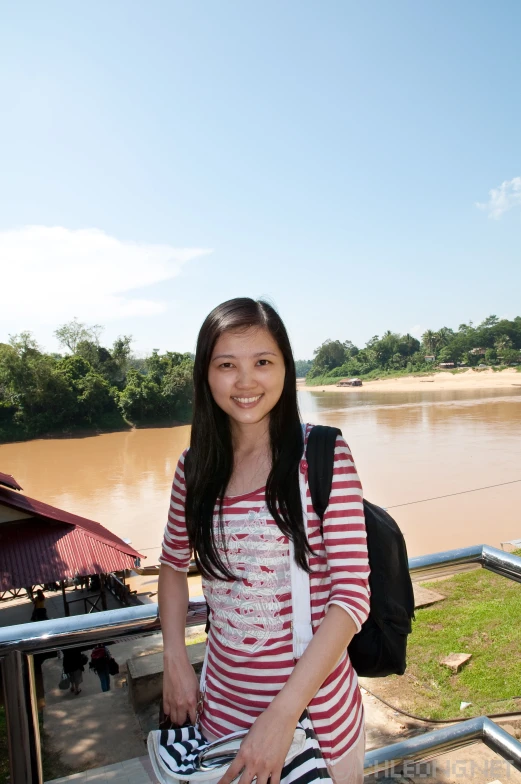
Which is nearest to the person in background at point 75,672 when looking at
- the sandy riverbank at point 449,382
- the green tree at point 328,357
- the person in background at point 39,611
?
the person in background at point 39,611

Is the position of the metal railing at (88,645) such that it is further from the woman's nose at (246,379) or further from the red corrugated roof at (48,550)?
the red corrugated roof at (48,550)

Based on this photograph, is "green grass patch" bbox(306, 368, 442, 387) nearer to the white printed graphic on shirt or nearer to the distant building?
the distant building

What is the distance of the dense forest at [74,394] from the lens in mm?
38156

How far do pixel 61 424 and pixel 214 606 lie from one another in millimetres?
40532

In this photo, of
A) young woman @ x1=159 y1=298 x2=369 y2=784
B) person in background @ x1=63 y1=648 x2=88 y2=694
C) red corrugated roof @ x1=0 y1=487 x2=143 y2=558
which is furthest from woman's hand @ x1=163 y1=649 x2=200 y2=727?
red corrugated roof @ x1=0 y1=487 x2=143 y2=558

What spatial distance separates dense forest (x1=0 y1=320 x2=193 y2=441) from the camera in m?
38.2

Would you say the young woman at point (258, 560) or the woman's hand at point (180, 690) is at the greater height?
the young woman at point (258, 560)

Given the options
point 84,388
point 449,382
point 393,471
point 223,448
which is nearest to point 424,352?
point 449,382

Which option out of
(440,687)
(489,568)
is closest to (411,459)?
(440,687)

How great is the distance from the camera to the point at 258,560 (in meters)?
1.05

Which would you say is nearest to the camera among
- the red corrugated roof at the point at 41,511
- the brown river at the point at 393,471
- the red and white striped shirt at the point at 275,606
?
the red and white striped shirt at the point at 275,606

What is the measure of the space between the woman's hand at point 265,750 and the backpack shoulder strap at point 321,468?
0.34 m

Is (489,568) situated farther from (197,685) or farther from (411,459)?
(411,459)

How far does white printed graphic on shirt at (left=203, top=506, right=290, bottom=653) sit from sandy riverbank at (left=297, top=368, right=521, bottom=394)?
186ft
